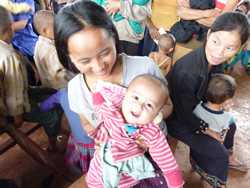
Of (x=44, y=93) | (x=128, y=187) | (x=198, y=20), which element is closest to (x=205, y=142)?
(x=128, y=187)

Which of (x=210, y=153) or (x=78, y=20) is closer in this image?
(x=78, y=20)

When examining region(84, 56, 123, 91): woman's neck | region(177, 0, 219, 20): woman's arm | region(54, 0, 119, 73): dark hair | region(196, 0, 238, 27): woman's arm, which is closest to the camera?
region(54, 0, 119, 73): dark hair

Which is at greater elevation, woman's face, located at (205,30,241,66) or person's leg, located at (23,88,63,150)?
woman's face, located at (205,30,241,66)

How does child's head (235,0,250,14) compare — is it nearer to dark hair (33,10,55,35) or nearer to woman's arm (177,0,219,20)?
woman's arm (177,0,219,20)

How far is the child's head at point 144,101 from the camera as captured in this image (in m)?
0.92

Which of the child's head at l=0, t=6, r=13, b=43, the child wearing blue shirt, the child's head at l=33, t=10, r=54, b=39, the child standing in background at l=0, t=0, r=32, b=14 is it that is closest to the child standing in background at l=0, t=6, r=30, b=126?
the child's head at l=0, t=6, r=13, b=43

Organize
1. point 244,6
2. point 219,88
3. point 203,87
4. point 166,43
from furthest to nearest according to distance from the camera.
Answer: point 244,6, point 166,43, point 219,88, point 203,87

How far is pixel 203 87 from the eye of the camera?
4.63 ft

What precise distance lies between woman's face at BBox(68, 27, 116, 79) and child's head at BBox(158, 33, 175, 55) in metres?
1.40

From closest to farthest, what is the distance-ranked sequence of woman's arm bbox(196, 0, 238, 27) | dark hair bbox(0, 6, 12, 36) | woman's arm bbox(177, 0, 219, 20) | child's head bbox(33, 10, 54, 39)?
dark hair bbox(0, 6, 12, 36) < child's head bbox(33, 10, 54, 39) < woman's arm bbox(196, 0, 238, 27) < woman's arm bbox(177, 0, 219, 20)

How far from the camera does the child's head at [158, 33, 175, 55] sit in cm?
245

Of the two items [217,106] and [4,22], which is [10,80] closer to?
[4,22]

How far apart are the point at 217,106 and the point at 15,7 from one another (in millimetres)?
1465

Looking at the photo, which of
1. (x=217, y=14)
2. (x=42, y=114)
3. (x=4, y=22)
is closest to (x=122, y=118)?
(x=42, y=114)
